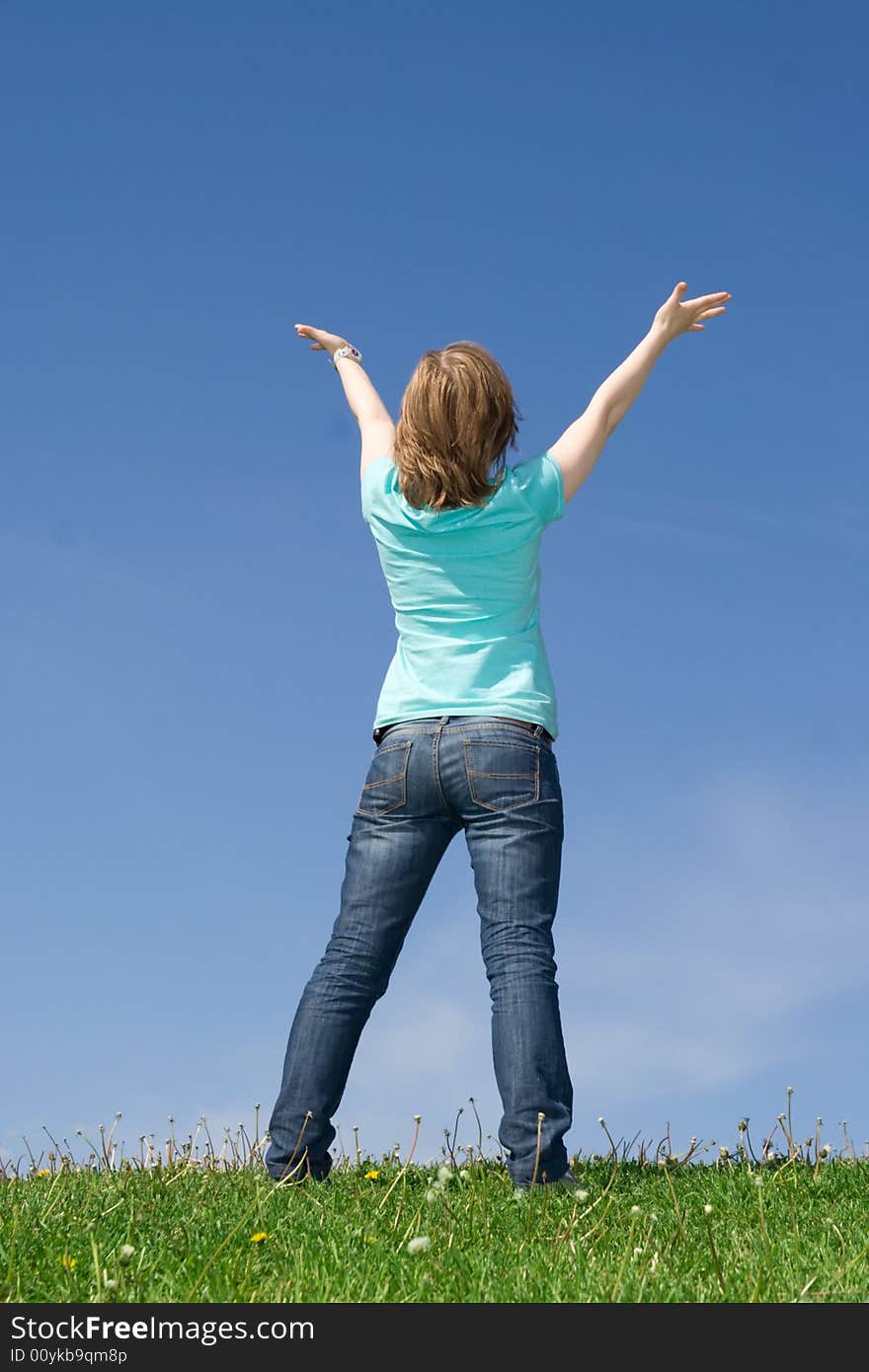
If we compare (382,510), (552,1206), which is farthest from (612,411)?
(552,1206)

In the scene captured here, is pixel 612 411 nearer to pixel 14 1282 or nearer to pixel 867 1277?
pixel 867 1277

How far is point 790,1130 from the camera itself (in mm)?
6945

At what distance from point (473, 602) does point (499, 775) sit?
0.88 m

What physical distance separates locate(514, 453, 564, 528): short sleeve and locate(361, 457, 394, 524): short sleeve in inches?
25.7

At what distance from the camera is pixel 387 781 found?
237 inches

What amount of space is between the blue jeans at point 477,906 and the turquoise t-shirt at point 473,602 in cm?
14

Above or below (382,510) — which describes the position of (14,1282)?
A: below

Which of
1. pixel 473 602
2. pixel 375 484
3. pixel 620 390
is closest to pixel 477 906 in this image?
pixel 473 602

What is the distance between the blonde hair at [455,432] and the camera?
19.9ft

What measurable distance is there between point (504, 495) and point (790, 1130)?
3.72 meters

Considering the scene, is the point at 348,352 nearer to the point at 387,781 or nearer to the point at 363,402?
the point at 363,402

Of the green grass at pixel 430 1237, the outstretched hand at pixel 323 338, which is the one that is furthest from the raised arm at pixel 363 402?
the green grass at pixel 430 1237

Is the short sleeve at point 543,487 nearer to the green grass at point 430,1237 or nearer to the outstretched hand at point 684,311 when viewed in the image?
the outstretched hand at point 684,311

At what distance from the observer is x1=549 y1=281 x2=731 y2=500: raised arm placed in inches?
246
